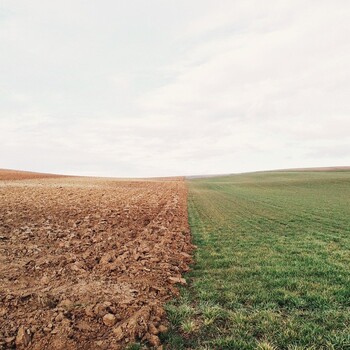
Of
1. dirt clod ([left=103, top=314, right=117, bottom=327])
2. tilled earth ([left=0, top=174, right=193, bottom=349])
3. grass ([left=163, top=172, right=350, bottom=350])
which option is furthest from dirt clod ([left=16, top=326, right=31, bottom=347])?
grass ([left=163, top=172, right=350, bottom=350])

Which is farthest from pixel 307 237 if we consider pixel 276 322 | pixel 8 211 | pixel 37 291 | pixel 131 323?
pixel 8 211

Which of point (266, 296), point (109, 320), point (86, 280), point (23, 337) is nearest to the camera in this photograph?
point (23, 337)

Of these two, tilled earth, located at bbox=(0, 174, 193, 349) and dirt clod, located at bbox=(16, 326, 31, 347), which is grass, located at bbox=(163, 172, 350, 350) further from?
dirt clod, located at bbox=(16, 326, 31, 347)

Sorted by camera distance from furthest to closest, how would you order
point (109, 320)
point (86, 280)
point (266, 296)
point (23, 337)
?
1. point (86, 280)
2. point (266, 296)
3. point (109, 320)
4. point (23, 337)

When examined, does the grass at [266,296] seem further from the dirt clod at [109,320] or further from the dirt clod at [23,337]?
the dirt clod at [23,337]

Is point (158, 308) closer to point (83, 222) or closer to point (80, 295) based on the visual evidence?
point (80, 295)

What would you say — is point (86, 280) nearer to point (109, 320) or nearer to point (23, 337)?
point (109, 320)

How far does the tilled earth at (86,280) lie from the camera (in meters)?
5.27

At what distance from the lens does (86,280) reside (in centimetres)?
781

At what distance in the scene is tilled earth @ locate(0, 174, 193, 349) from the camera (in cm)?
527

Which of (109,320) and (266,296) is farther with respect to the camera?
(266,296)

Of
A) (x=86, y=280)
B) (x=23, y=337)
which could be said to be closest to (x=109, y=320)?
(x=23, y=337)

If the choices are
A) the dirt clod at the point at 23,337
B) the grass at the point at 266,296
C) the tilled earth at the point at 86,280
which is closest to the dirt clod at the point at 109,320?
the tilled earth at the point at 86,280

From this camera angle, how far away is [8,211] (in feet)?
59.8
